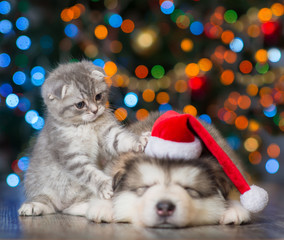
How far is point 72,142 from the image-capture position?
66.0 inches

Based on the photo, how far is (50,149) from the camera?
1730mm

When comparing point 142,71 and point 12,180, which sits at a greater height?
point 142,71

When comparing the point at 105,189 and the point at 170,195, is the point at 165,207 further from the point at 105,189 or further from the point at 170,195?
the point at 105,189

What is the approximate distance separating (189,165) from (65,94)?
650 millimetres

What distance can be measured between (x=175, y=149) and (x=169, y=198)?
20cm

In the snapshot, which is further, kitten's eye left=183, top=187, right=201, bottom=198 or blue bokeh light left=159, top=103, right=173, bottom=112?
blue bokeh light left=159, top=103, right=173, bottom=112

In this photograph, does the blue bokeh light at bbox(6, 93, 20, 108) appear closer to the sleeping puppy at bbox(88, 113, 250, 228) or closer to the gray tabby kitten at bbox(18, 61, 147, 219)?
the gray tabby kitten at bbox(18, 61, 147, 219)

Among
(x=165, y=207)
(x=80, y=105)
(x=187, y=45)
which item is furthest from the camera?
(x=187, y=45)

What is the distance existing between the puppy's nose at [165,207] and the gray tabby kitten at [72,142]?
36cm

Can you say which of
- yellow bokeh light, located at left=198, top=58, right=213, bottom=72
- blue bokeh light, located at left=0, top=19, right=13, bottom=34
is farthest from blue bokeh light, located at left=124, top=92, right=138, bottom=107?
blue bokeh light, located at left=0, top=19, right=13, bottom=34

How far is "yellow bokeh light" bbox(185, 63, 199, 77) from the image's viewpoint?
353 centimetres

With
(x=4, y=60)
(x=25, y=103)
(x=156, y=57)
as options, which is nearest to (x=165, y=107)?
(x=156, y=57)

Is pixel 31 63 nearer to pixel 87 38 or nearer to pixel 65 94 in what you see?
pixel 87 38

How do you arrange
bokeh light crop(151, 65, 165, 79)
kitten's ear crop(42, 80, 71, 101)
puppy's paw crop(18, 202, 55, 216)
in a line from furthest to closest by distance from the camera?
1. bokeh light crop(151, 65, 165, 79)
2. kitten's ear crop(42, 80, 71, 101)
3. puppy's paw crop(18, 202, 55, 216)
